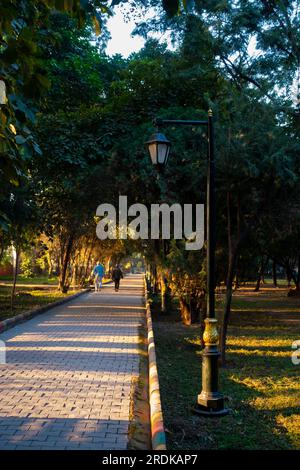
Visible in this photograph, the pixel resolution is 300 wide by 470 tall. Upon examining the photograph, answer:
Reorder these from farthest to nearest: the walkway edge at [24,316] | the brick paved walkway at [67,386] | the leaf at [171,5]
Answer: the walkway edge at [24,316]
the brick paved walkway at [67,386]
the leaf at [171,5]

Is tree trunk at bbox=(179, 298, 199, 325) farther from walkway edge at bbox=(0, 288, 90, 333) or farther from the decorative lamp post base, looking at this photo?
the decorative lamp post base

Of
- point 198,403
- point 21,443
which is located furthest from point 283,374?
point 21,443

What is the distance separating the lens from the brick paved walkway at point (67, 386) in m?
5.95

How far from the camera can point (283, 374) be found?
34.7 ft

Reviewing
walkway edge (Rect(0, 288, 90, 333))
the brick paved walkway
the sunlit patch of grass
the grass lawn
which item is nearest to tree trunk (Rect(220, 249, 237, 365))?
the grass lawn

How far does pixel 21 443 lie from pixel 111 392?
258 centimetres

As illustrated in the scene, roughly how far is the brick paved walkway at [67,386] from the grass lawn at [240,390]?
73cm

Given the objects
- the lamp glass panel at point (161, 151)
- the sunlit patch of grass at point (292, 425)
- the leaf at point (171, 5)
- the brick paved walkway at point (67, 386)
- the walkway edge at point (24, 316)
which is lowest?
the sunlit patch of grass at point (292, 425)

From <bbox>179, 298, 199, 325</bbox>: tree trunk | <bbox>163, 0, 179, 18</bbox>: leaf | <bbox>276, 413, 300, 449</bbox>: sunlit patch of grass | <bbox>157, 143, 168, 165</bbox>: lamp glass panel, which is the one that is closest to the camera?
<bbox>163, 0, 179, 18</bbox>: leaf

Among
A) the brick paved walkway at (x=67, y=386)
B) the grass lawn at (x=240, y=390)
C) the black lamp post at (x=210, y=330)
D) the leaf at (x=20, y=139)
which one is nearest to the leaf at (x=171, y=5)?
the leaf at (x=20, y=139)

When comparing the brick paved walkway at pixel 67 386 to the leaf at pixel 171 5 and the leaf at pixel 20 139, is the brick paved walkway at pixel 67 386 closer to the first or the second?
the leaf at pixel 20 139

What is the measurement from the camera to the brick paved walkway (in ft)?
19.5

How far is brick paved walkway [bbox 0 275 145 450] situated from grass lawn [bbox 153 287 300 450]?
0.73 m
